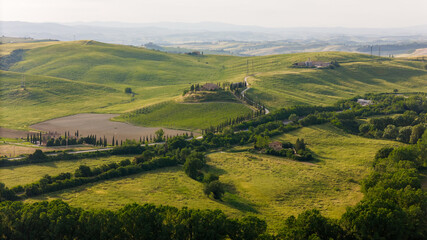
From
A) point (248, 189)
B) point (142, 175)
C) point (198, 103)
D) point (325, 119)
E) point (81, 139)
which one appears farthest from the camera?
point (198, 103)

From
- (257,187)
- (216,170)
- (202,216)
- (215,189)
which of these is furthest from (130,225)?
(216,170)

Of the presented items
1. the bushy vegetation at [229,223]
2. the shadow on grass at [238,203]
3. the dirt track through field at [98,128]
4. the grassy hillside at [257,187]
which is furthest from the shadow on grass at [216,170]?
the dirt track through field at [98,128]

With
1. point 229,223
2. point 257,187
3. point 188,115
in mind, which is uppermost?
point 188,115

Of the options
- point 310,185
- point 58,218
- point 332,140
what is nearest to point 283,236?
point 310,185

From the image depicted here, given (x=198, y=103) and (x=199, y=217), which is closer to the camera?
(x=199, y=217)

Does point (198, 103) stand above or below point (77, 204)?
above

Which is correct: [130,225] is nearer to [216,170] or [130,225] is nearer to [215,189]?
[215,189]

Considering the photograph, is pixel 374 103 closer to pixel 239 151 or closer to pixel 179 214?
pixel 239 151
